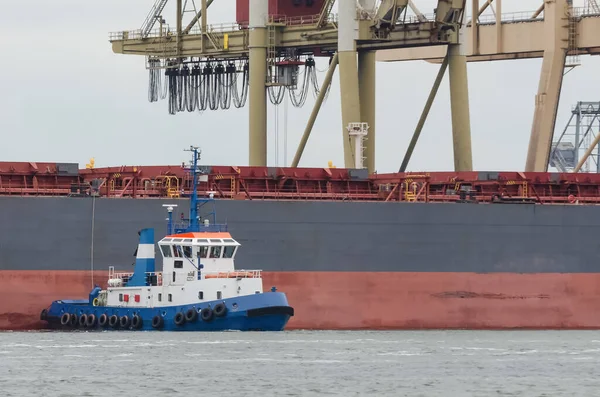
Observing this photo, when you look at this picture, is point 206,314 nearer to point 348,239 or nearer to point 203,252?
point 203,252

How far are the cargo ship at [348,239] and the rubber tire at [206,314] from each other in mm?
3277

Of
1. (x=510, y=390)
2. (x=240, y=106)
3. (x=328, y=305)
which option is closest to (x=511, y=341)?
(x=328, y=305)

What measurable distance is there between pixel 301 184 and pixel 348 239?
2593 mm

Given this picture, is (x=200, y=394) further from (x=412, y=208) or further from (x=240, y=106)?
(x=240, y=106)

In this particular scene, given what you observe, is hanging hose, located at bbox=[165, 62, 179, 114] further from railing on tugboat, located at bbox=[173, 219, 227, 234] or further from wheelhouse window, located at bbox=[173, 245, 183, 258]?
wheelhouse window, located at bbox=[173, 245, 183, 258]

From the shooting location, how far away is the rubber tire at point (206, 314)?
4050cm

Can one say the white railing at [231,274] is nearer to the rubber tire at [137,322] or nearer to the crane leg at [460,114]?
the rubber tire at [137,322]

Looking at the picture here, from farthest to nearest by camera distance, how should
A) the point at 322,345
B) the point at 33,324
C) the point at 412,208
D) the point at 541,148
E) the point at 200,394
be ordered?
the point at 541,148 < the point at 412,208 < the point at 33,324 < the point at 322,345 < the point at 200,394

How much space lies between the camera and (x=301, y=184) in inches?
1825

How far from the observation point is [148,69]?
189 ft

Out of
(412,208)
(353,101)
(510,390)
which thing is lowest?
(510,390)

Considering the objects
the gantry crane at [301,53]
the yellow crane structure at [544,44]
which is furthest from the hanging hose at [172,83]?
the yellow crane structure at [544,44]

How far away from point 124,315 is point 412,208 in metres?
8.62

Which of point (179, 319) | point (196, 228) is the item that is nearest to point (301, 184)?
point (196, 228)
